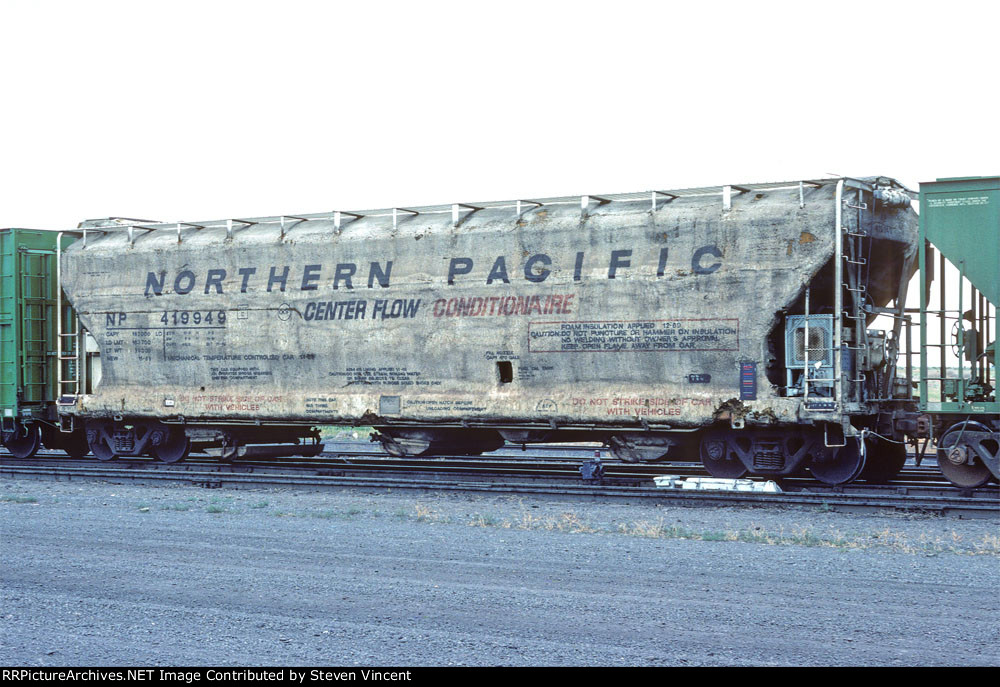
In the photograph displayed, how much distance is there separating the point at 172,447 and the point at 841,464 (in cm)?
1158

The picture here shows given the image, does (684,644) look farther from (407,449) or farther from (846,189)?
(407,449)

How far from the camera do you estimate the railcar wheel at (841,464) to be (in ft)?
49.5

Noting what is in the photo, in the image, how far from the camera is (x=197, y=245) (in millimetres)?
19141

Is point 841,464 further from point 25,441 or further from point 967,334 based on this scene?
point 25,441

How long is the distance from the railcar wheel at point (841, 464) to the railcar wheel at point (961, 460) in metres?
1.22

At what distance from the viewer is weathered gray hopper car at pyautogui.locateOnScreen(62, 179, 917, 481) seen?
15.1m

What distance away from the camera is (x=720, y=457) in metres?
15.9

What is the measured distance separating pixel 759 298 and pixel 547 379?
3.30 metres

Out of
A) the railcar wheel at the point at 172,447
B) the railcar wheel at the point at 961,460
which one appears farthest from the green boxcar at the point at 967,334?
the railcar wheel at the point at 172,447

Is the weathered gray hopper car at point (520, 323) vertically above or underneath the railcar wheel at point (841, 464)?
above

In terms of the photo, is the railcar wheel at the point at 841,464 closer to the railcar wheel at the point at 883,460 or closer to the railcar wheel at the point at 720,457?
the railcar wheel at the point at 883,460

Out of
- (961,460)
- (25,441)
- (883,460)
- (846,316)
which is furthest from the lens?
(25,441)

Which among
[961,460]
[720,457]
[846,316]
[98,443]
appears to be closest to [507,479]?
[720,457]

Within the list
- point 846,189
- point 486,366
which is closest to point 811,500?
point 846,189
